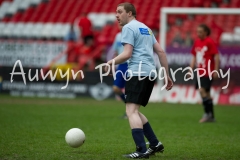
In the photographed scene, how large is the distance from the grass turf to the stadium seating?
4336mm

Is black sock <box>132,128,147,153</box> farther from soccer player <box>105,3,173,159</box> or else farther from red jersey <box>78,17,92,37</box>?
red jersey <box>78,17,92,37</box>

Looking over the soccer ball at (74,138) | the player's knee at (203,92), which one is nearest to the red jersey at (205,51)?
the player's knee at (203,92)

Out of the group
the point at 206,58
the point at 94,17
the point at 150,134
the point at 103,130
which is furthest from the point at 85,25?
the point at 150,134

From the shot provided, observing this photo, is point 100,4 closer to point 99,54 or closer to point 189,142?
point 99,54

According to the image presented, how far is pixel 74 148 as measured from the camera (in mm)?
Result: 8227

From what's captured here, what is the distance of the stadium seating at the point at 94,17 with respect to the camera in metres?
20.5

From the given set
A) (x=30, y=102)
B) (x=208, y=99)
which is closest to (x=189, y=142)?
(x=208, y=99)

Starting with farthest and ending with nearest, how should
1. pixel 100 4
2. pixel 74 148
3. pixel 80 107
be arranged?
pixel 100 4, pixel 80 107, pixel 74 148

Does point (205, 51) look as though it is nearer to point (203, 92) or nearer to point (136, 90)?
point (203, 92)

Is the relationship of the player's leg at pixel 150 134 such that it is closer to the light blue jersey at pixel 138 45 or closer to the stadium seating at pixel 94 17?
the light blue jersey at pixel 138 45

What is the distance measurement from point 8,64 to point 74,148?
47.5 feet

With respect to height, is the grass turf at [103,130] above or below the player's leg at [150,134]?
below

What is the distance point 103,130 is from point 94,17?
1522 centimetres

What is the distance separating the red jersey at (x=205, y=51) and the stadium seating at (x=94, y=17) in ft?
22.1
